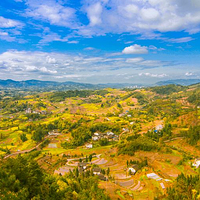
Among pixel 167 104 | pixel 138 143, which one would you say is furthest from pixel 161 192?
pixel 167 104

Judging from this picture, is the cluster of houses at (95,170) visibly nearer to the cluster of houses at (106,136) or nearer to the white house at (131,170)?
the white house at (131,170)

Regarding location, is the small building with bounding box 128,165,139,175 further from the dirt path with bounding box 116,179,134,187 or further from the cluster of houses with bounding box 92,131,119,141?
the cluster of houses with bounding box 92,131,119,141

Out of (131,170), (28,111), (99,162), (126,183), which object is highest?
(28,111)

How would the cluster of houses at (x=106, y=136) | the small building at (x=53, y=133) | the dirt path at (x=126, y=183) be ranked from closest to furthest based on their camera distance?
the dirt path at (x=126, y=183), the cluster of houses at (x=106, y=136), the small building at (x=53, y=133)

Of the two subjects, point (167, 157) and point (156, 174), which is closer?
point (156, 174)

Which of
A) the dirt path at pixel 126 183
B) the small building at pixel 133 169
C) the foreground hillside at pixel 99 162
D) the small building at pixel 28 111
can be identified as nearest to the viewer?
the foreground hillside at pixel 99 162

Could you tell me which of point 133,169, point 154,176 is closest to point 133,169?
point 133,169

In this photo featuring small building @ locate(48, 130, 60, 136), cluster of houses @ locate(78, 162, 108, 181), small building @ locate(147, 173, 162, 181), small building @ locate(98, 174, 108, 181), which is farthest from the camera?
small building @ locate(48, 130, 60, 136)

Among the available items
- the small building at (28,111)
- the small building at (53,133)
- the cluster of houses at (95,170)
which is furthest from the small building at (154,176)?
the small building at (28,111)

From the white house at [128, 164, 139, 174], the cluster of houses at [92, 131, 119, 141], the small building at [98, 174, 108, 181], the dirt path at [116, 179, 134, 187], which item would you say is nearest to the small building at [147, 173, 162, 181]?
the white house at [128, 164, 139, 174]

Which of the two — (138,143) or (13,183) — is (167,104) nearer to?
(138,143)

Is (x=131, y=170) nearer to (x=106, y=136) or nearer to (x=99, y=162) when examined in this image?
(x=99, y=162)
